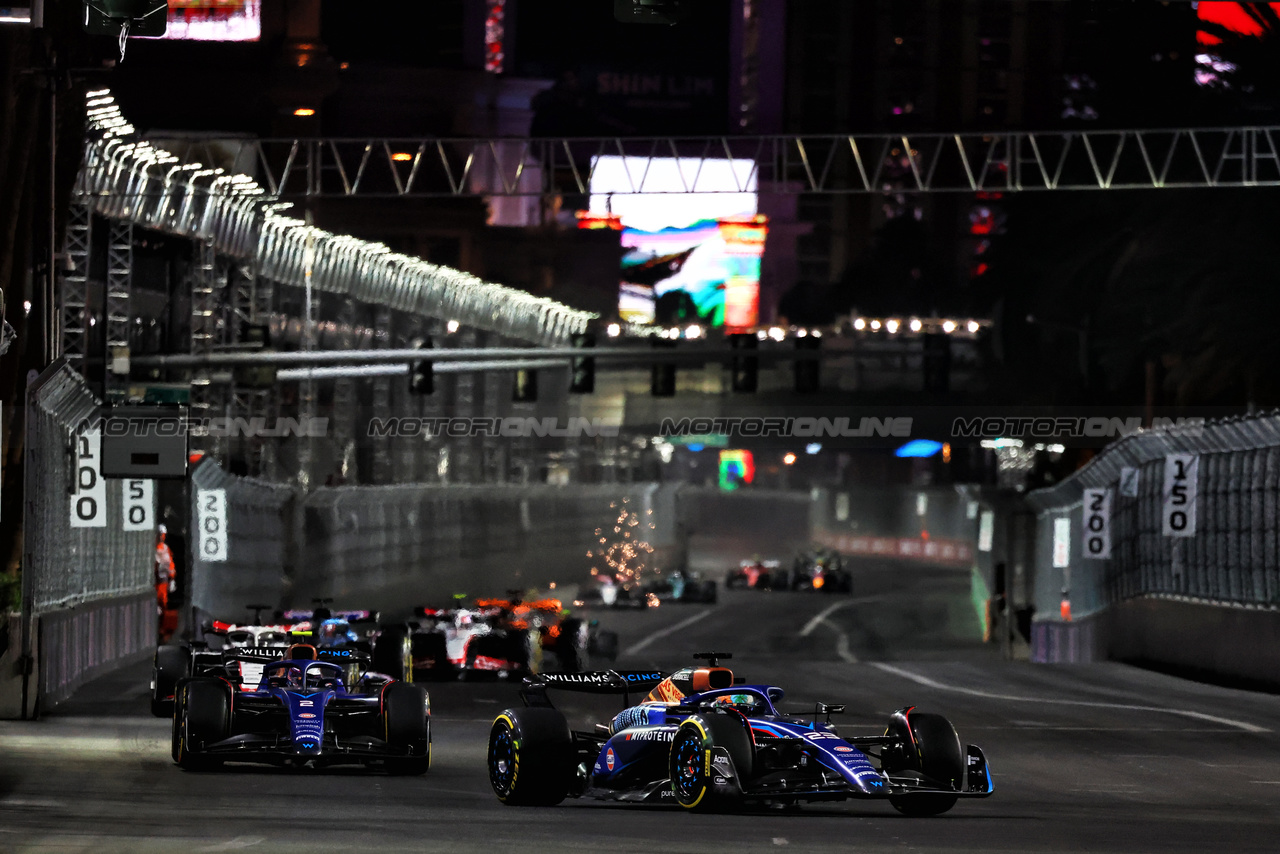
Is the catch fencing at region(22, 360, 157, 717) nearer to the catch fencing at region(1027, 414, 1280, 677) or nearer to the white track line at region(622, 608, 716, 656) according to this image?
the catch fencing at region(1027, 414, 1280, 677)

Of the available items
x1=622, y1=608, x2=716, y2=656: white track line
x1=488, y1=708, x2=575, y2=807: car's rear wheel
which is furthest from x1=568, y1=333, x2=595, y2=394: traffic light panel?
x1=488, y1=708, x2=575, y2=807: car's rear wheel

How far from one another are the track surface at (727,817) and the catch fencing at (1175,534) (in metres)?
1.93

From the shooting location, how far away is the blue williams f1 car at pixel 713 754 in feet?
43.7

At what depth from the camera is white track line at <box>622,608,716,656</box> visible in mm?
53475

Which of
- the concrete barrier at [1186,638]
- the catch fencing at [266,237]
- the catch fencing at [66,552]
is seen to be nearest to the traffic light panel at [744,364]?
the catch fencing at [266,237]

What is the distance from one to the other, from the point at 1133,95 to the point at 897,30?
263ft

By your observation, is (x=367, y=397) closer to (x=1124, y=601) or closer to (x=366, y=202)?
(x=366, y=202)

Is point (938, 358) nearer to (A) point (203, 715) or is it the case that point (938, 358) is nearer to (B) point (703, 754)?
(A) point (203, 715)

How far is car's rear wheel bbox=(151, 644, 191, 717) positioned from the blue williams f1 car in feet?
25.6

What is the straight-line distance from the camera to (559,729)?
14.3 m

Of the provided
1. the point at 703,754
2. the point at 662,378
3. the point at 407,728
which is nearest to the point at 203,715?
the point at 407,728

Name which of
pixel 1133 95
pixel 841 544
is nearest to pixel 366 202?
pixel 841 544

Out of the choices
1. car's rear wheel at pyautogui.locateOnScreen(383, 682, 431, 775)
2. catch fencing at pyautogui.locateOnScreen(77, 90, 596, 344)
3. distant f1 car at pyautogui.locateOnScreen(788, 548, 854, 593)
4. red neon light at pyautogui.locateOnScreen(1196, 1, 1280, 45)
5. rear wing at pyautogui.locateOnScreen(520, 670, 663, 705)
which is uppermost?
red neon light at pyautogui.locateOnScreen(1196, 1, 1280, 45)

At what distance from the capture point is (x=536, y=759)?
46.6ft
